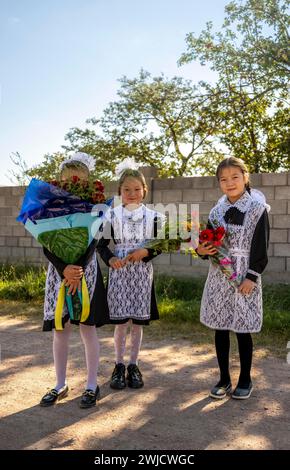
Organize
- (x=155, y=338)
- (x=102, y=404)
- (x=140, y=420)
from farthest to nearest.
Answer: (x=155, y=338), (x=102, y=404), (x=140, y=420)

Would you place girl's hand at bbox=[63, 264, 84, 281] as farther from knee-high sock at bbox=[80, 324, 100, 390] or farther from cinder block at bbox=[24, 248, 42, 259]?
cinder block at bbox=[24, 248, 42, 259]

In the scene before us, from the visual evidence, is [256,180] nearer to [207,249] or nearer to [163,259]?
[163,259]

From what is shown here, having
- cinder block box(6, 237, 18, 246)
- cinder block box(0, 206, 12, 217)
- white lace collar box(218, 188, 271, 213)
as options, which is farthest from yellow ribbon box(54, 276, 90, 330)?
cinder block box(0, 206, 12, 217)

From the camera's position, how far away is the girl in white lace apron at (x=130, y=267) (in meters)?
3.79

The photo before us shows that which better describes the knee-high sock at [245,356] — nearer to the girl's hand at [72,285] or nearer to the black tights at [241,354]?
the black tights at [241,354]

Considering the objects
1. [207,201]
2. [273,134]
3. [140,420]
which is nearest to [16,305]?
[207,201]

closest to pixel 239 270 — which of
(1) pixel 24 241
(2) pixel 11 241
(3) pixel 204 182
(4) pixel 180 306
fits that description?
(4) pixel 180 306

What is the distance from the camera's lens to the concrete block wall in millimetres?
7203

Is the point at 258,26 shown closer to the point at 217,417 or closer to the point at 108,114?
the point at 108,114

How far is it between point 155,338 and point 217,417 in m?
2.29

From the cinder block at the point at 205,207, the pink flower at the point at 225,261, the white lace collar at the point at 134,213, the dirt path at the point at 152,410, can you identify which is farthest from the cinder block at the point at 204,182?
the pink flower at the point at 225,261

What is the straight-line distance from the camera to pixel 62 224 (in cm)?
337

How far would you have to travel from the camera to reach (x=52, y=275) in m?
3.51

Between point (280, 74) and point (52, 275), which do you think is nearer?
point (52, 275)
